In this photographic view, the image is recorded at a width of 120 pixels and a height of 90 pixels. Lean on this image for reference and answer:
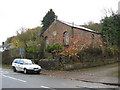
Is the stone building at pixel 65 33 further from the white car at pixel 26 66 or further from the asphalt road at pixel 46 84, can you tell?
the asphalt road at pixel 46 84

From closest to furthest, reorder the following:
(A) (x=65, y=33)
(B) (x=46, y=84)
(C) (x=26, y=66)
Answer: (B) (x=46, y=84)
(C) (x=26, y=66)
(A) (x=65, y=33)

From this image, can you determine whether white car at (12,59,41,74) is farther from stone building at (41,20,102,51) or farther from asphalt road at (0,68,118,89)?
stone building at (41,20,102,51)

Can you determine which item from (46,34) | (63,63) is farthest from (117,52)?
(46,34)

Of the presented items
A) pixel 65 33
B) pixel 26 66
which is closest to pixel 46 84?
pixel 26 66

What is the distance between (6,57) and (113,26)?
84.0 ft

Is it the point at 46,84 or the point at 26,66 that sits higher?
the point at 26,66

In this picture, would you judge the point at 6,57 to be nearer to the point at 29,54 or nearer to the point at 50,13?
the point at 29,54

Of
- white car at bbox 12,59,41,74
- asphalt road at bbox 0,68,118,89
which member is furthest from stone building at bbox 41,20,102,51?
asphalt road at bbox 0,68,118,89

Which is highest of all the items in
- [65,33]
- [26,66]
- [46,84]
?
[65,33]

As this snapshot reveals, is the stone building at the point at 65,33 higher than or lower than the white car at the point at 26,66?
higher

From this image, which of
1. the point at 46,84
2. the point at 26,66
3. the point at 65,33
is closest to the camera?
the point at 46,84

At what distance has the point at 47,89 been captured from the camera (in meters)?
7.62

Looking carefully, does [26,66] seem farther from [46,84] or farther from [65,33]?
[65,33]

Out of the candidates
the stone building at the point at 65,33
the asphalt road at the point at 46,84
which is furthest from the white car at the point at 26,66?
the stone building at the point at 65,33
